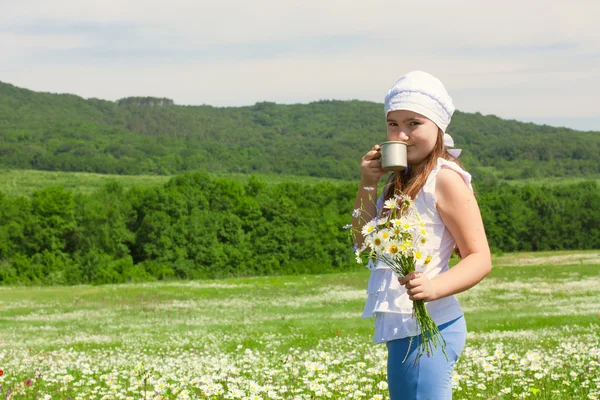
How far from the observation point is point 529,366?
7531 mm

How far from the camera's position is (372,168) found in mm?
4242

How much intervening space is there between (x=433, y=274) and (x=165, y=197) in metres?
69.6

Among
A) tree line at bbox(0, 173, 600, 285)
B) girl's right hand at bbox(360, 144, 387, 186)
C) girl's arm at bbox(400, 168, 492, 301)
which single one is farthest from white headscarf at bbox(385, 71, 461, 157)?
tree line at bbox(0, 173, 600, 285)

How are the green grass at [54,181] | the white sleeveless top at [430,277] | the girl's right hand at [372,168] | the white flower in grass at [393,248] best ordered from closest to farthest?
the white flower in grass at [393,248] → the white sleeveless top at [430,277] → the girl's right hand at [372,168] → the green grass at [54,181]

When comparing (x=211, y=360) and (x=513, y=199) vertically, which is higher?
(x=513, y=199)

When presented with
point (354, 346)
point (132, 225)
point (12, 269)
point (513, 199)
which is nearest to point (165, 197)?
point (132, 225)

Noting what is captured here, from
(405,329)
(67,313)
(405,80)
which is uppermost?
(405,80)

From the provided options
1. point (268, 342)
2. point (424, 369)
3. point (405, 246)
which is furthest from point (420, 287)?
Answer: point (268, 342)

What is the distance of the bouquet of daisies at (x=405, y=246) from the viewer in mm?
3650

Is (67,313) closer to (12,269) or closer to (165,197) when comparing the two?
(12,269)

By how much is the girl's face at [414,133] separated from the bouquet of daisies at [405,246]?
410 millimetres

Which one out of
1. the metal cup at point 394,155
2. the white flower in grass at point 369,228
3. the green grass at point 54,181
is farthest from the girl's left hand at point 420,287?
the green grass at point 54,181

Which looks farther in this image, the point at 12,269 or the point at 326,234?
the point at 326,234

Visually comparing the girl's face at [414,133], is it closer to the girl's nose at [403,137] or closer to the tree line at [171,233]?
the girl's nose at [403,137]
